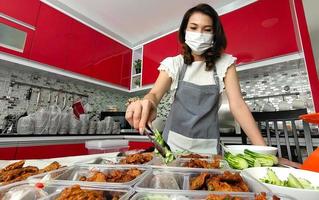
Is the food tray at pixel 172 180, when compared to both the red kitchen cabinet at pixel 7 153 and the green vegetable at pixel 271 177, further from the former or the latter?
the red kitchen cabinet at pixel 7 153

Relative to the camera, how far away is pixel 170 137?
41.5 inches

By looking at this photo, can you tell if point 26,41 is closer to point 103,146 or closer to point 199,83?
point 103,146

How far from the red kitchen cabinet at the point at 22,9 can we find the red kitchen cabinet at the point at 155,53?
5.14 feet

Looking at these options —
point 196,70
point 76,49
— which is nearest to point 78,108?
point 76,49

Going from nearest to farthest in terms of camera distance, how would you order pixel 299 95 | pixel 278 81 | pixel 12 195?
pixel 12 195 < pixel 299 95 < pixel 278 81

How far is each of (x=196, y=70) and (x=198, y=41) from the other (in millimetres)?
183

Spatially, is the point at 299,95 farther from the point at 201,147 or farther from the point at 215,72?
the point at 201,147

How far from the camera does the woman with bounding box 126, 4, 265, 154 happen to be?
3.35ft

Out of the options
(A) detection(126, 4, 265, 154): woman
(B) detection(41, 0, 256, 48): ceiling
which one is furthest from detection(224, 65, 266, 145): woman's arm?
(B) detection(41, 0, 256, 48): ceiling

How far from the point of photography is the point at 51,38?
6.79ft

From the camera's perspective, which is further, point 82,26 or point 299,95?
point 82,26

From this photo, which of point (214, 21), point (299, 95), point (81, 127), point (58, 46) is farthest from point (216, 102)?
point (58, 46)

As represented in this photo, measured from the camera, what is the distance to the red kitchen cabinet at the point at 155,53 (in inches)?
104

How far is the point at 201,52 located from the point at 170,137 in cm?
60
